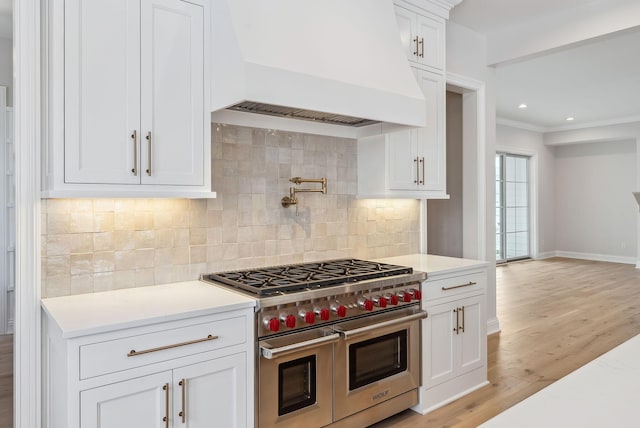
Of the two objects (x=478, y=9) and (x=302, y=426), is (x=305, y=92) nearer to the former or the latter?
(x=302, y=426)

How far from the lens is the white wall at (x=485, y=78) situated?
13.4 feet

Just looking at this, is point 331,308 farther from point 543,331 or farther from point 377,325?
point 543,331

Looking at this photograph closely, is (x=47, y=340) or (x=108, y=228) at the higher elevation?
(x=108, y=228)

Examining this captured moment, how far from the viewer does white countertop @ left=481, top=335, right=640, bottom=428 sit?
83cm

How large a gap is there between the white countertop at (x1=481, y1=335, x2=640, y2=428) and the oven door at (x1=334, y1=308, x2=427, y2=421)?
4.77ft

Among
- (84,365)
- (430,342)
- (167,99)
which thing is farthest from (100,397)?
(430,342)

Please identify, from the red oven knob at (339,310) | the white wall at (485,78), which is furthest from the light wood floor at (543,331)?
the red oven knob at (339,310)

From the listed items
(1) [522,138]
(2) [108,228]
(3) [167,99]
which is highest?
(1) [522,138]

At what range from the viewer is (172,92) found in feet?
7.19

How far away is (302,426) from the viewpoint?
2303 millimetres

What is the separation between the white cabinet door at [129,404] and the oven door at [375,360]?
0.92 metres

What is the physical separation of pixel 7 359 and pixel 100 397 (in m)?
2.65

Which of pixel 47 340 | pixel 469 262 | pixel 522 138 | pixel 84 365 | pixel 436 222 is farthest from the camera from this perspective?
pixel 522 138

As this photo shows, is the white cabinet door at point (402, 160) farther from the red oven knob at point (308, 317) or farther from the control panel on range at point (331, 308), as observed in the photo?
the red oven knob at point (308, 317)
